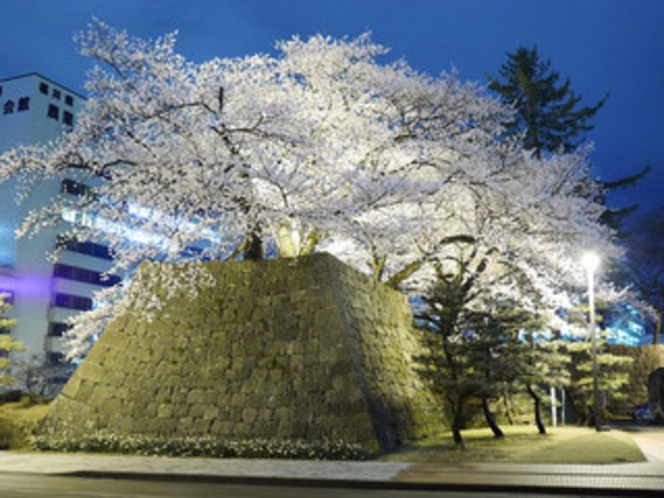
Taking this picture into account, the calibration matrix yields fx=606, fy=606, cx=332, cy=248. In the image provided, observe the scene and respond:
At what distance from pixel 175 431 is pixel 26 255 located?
42626 millimetres

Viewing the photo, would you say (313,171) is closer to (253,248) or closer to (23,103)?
(253,248)

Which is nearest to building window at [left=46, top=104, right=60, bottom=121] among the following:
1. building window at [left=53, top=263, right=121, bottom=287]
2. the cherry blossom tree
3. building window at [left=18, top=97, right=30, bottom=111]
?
building window at [left=18, top=97, right=30, bottom=111]

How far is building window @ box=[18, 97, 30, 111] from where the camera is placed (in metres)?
53.4

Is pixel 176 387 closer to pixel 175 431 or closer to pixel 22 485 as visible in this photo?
pixel 175 431

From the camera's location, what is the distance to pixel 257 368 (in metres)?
15.4

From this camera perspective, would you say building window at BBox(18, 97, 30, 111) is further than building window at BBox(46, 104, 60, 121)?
No

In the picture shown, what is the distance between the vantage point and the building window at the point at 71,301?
176 feet

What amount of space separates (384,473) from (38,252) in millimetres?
48801

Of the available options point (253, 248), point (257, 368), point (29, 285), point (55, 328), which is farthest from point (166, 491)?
point (55, 328)

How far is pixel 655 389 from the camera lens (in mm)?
8625

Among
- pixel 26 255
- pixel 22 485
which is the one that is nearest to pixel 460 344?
pixel 22 485

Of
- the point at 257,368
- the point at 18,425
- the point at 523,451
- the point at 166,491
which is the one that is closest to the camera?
the point at 166,491

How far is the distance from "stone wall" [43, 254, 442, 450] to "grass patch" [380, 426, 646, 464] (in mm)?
788

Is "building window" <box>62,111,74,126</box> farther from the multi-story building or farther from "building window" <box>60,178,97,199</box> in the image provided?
"building window" <box>60,178,97,199</box>
